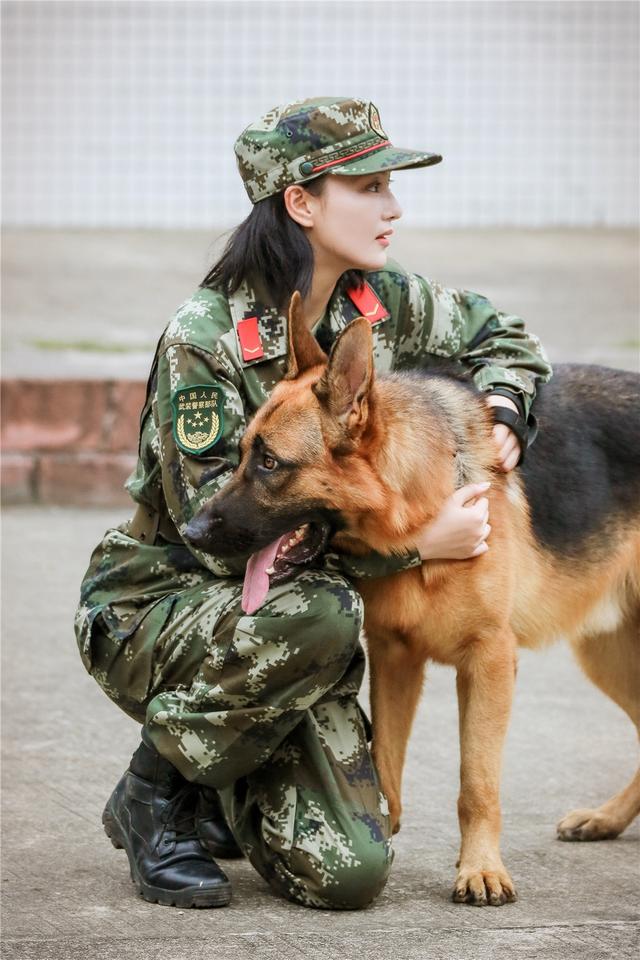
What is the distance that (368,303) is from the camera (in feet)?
12.7

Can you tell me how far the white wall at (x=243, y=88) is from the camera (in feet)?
42.1

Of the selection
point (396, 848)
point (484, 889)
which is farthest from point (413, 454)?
point (396, 848)

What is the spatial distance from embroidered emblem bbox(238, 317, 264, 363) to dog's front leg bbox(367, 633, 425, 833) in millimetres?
801

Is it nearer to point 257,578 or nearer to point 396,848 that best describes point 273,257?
point 257,578

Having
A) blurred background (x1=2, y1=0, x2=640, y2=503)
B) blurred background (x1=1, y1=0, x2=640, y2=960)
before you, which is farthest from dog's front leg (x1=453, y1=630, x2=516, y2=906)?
blurred background (x1=2, y1=0, x2=640, y2=503)

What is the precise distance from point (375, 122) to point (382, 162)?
18 cm

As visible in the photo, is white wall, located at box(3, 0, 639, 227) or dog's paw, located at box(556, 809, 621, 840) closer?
dog's paw, located at box(556, 809, 621, 840)

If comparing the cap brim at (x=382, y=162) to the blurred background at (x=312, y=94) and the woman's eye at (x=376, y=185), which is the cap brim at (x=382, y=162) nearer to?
the woman's eye at (x=376, y=185)

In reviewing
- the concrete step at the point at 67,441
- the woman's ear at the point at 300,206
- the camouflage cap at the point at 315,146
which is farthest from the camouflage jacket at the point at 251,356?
the concrete step at the point at 67,441

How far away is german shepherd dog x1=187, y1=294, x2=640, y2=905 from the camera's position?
3225mm

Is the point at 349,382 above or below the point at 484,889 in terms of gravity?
above

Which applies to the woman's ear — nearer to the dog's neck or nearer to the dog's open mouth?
the dog's neck

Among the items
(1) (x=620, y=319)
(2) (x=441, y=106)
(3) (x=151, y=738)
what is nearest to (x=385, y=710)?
(3) (x=151, y=738)

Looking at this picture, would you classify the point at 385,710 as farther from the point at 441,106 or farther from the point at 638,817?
the point at 441,106
